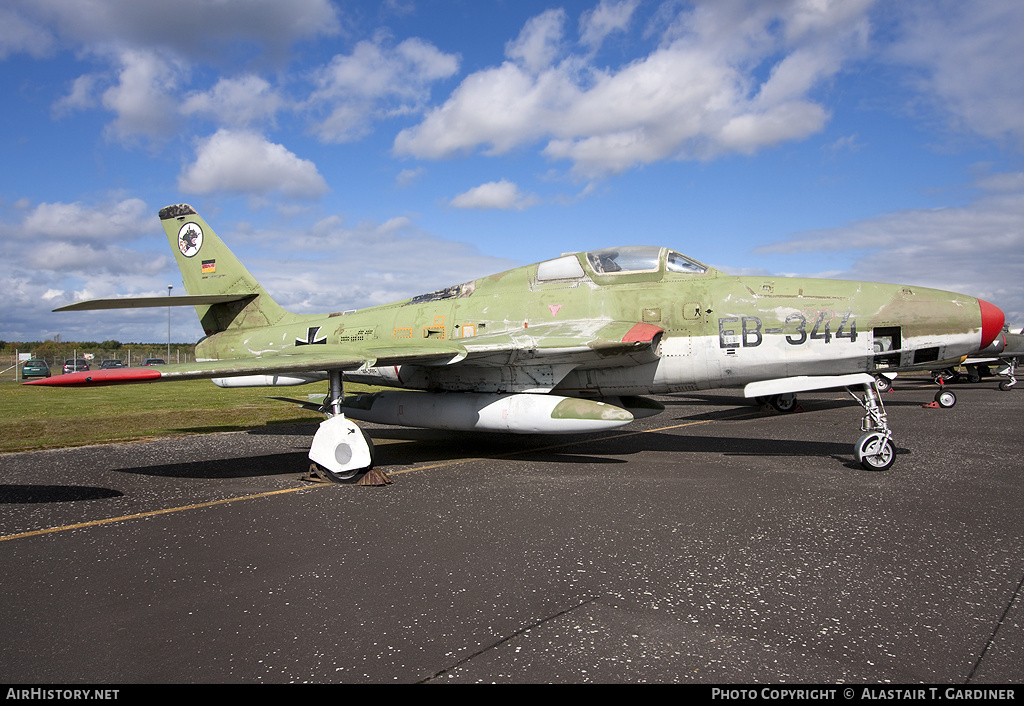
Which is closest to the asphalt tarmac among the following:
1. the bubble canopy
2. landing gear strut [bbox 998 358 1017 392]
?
the bubble canopy

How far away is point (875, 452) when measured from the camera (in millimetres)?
7742

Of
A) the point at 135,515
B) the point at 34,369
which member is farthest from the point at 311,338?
the point at 34,369

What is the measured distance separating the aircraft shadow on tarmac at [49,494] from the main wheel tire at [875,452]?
361 inches

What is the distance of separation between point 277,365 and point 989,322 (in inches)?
350

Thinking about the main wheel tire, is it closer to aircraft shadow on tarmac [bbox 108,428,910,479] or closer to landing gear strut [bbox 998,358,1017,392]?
aircraft shadow on tarmac [bbox 108,428,910,479]

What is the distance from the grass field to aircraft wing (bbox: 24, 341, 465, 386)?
5.86m

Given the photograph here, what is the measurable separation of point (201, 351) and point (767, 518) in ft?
35.5

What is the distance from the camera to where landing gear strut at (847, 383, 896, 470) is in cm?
773

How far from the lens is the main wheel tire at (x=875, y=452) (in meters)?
7.72

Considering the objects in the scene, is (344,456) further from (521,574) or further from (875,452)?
(875,452)

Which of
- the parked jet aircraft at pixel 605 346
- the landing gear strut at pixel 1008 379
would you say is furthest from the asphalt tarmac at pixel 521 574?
the landing gear strut at pixel 1008 379

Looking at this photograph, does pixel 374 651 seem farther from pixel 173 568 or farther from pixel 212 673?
pixel 173 568

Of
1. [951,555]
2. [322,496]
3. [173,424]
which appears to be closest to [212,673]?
[322,496]
